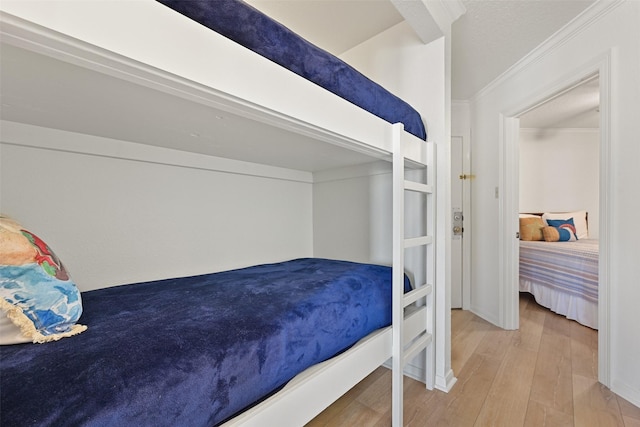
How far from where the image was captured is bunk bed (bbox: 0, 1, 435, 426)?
19.8 inches

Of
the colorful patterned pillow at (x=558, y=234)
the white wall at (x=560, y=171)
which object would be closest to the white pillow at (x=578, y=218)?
the white wall at (x=560, y=171)

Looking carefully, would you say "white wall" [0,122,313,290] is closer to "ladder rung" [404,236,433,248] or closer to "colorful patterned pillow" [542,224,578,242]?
"ladder rung" [404,236,433,248]

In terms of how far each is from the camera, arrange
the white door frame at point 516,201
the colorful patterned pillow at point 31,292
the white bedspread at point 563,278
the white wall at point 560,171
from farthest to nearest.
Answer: the white wall at point 560,171 < the white bedspread at point 563,278 < the white door frame at point 516,201 < the colorful patterned pillow at point 31,292

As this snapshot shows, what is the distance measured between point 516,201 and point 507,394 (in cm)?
170

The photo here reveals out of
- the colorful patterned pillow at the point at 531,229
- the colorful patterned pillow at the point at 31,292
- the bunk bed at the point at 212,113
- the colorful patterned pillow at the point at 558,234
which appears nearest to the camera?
the bunk bed at the point at 212,113

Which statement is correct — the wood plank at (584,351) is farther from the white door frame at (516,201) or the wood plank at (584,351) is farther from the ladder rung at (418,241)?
the ladder rung at (418,241)

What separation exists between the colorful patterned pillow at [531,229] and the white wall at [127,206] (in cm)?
368

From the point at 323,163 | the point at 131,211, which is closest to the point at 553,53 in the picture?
the point at 323,163

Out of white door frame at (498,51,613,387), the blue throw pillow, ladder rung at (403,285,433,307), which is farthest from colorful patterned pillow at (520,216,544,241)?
ladder rung at (403,285,433,307)

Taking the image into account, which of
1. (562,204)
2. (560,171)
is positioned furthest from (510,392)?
(560,171)

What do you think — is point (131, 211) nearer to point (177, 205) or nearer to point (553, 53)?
point (177, 205)

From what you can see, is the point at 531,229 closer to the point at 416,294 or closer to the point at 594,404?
the point at 594,404

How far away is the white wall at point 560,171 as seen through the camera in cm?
425

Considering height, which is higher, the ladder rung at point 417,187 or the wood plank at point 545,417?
the ladder rung at point 417,187
